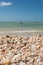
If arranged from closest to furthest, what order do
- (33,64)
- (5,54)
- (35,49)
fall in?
(33,64)
(5,54)
(35,49)

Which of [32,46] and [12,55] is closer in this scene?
[12,55]

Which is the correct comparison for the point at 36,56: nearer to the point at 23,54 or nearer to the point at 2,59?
the point at 23,54

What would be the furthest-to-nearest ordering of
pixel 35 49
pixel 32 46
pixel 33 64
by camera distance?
pixel 32 46
pixel 35 49
pixel 33 64

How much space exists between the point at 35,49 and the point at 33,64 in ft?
2.30

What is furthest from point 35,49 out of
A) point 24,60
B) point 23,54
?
point 24,60

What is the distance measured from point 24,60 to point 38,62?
0.18 m

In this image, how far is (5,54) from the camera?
2928 mm

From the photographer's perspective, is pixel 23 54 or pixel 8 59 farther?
pixel 23 54

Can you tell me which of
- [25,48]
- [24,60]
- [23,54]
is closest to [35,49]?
[25,48]

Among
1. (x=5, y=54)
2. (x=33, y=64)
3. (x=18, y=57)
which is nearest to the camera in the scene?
(x=33, y=64)

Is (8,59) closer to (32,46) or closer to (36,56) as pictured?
(36,56)

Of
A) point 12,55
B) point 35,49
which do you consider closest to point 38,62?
point 12,55

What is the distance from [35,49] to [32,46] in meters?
0.24

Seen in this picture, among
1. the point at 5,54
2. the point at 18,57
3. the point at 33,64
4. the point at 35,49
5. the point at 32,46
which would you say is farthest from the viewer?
the point at 32,46
